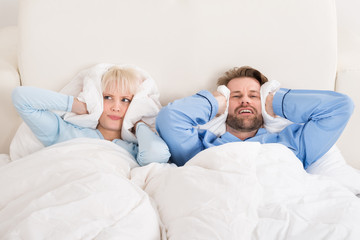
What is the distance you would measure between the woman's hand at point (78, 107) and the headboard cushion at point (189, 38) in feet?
0.58

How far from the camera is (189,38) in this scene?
5.00ft

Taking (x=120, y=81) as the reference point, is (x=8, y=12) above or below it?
above

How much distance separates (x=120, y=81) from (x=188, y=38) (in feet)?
1.18

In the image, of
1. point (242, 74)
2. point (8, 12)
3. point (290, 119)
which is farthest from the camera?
point (8, 12)

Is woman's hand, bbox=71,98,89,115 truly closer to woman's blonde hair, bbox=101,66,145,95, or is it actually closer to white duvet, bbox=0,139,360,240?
woman's blonde hair, bbox=101,66,145,95

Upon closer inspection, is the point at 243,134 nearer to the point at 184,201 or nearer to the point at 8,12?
the point at 184,201

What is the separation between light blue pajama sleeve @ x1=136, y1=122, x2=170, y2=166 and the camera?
49.3 inches

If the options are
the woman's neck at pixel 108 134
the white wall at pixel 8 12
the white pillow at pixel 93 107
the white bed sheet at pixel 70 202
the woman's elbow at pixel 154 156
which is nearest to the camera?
the white bed sheet at pixel 70 202

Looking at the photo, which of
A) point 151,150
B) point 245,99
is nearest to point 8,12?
point 151,150

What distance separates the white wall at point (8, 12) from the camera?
1.89m

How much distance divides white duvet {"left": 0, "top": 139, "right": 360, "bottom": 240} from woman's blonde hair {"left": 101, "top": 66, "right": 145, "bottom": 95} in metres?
0.40

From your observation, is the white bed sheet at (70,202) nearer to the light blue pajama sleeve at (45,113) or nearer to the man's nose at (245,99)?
the light blue pajama sleeve at (45,113)

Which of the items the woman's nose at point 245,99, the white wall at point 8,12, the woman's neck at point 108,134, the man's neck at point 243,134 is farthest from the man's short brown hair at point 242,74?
the white wall at point 8,12

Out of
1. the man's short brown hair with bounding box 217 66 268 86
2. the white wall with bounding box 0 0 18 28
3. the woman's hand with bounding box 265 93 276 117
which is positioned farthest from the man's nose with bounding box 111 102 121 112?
the white wall with bounding box 0 0 18 28
